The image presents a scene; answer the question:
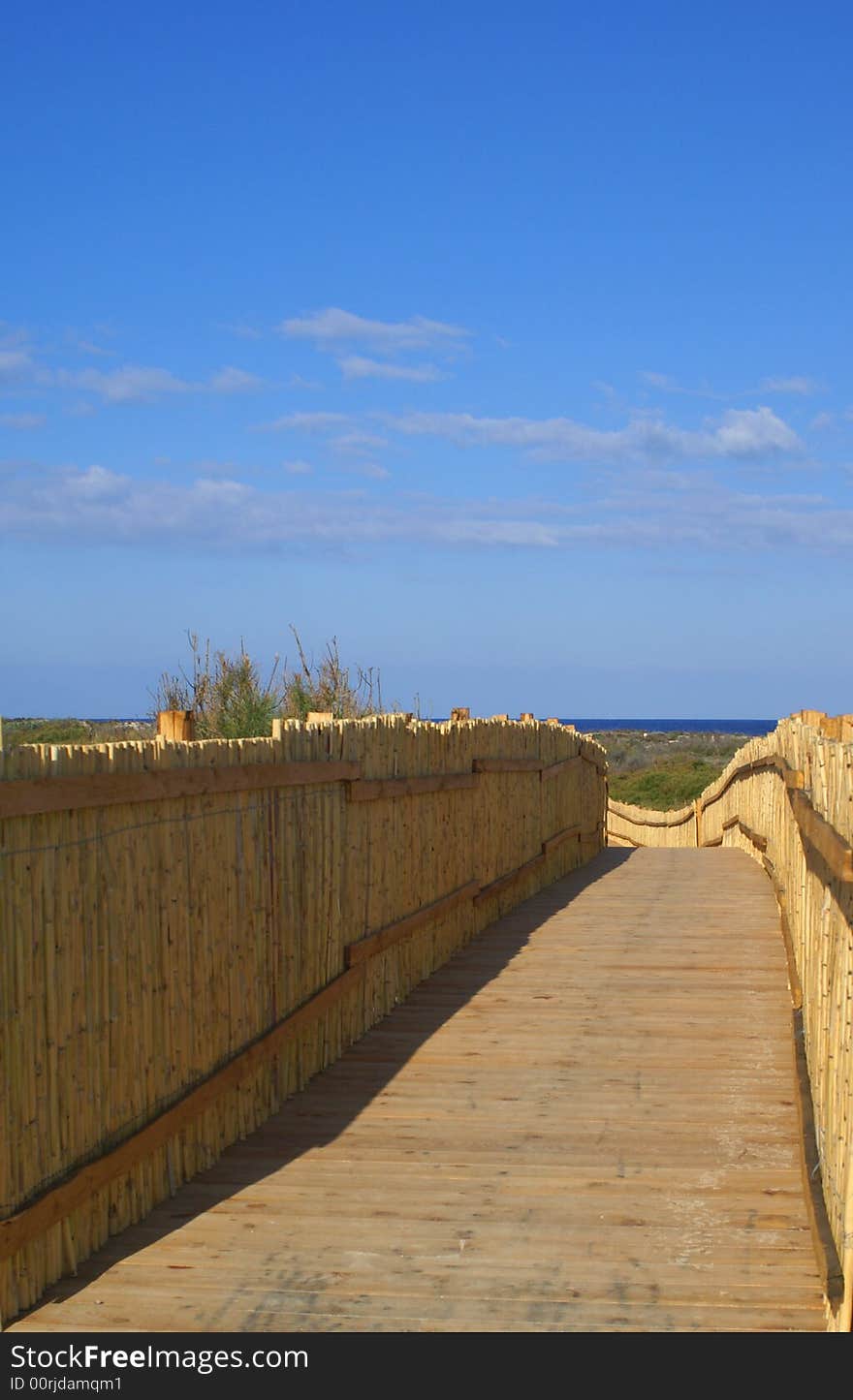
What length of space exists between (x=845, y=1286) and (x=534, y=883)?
32.5 feet

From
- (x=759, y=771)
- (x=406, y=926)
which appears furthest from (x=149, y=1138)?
(x=759, y=771)

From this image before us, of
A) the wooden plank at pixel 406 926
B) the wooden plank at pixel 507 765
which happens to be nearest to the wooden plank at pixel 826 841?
the wooden plank at pixel 406 926

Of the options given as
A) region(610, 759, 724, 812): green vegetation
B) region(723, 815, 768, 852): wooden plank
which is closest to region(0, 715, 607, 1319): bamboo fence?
region(723, 815, 768, 852): wooden plank

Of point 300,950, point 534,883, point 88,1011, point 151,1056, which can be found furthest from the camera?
point 534,883

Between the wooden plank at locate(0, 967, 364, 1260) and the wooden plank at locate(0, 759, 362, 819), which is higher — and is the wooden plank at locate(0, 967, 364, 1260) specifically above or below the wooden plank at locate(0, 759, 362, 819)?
below

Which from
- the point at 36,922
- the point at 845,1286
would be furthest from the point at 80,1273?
the point at 845,1286

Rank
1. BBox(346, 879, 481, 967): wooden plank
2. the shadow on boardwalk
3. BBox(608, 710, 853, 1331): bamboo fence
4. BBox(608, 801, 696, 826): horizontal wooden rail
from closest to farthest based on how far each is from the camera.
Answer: BBox(608, 710, 853, 1331): bamboo fence → the shadow on boardwalk → BBox(346, 879, 481, 967): wooden plank → BBox(608, 801, 696, 826): horizontal wooden rail

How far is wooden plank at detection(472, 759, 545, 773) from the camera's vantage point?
11422mm

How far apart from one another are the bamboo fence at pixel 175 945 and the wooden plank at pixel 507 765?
5.14 ft

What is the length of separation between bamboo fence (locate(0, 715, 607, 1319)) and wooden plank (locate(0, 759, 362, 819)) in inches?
0.5

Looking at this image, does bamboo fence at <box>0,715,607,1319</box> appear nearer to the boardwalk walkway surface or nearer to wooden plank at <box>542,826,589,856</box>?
the boardwalk walkway surface

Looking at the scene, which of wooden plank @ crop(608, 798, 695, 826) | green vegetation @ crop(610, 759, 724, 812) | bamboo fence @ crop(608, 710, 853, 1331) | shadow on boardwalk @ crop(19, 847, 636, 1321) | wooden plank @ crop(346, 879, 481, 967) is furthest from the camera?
green vegetation @ crop(610, 759, 724, 812)

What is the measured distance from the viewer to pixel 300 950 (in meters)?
7.39

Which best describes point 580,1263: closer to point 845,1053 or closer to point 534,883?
point 845,1053
